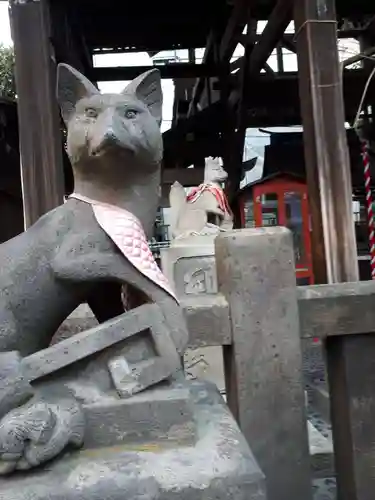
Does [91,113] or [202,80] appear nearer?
[91,113]

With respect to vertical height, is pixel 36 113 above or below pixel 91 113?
above

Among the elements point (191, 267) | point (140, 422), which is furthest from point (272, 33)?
point (140, 422)

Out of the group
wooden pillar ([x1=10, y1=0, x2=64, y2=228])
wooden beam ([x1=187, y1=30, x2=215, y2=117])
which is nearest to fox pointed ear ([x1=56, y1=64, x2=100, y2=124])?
wooden pillar ([x1=10, y1=0, x2=64, y2=228])

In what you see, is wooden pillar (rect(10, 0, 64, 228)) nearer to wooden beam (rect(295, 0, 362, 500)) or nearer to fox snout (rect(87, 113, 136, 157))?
wooden beam (rect(295, 0, 362, 500))

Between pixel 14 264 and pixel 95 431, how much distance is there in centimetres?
35

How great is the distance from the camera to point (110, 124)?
1.03 meters

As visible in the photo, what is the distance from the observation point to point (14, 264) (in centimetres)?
106

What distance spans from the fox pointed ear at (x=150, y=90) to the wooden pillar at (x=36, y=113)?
2028 millimetres

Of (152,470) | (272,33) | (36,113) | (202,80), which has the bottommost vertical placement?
(152,470)

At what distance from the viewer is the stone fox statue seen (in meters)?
1.05

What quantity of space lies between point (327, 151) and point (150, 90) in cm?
212

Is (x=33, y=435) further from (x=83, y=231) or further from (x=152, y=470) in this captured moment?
A: (x=83, y=231)

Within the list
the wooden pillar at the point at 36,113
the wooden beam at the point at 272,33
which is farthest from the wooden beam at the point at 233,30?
the wooden pillar at the point at 36,113

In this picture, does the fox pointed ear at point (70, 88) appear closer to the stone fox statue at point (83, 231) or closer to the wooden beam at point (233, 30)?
the stone fox statue at point (83, 231)
